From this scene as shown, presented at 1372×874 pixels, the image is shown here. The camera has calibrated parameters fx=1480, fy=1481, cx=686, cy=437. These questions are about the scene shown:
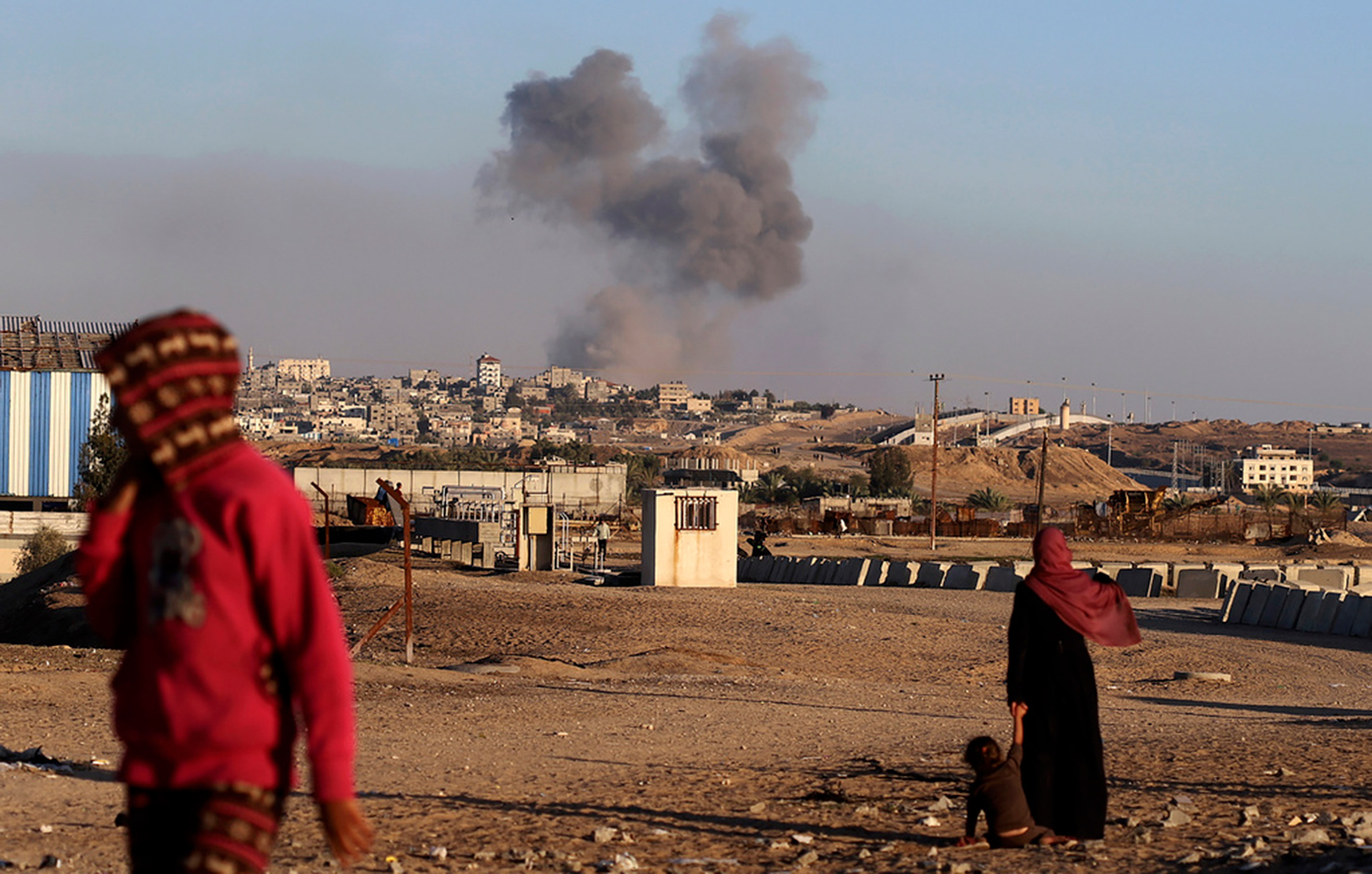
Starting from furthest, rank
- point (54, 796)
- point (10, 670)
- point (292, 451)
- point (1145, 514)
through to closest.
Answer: point (292, 451), point (1145, 514), point (10, 670), point (54, 796)

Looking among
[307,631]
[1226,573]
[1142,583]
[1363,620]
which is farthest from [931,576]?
[307,631]

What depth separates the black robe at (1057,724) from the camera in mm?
6949

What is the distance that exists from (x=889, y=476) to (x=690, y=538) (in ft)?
261

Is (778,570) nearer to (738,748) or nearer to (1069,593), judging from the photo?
(738,748)

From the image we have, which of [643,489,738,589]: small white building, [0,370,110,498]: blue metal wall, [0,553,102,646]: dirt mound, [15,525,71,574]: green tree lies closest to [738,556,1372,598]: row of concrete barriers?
[643,489,738,589]: small white building

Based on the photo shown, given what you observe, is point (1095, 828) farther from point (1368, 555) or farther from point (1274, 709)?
point (1368, 555)

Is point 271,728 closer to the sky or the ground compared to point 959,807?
closer to the sky

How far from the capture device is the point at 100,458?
4678 cm

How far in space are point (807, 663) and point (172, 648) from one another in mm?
18582

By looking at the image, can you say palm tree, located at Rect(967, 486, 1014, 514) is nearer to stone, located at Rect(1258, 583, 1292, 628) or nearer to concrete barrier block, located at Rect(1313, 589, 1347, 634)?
stone, located at Rect(1258, 583, 1292, 628)

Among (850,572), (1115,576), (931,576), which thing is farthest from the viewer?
(850,572)

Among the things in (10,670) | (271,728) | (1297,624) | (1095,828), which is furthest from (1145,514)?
(271,728)

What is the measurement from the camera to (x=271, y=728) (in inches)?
116

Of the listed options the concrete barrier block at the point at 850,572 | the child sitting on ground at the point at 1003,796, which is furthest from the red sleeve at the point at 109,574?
the concrete barrier block at the point at 850,572
